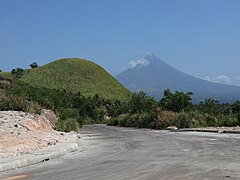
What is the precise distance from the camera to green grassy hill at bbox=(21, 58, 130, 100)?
11969cm

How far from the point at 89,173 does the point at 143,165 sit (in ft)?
6.14

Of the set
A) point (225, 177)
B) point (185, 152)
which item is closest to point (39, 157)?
point (185, 152)

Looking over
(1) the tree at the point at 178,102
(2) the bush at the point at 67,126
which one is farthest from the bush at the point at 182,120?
(2) the bush at the point at 67,126

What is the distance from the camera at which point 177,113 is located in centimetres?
3781

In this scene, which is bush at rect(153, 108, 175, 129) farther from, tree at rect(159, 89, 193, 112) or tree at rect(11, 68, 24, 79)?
tree at rect(11, 68, 24, 79)

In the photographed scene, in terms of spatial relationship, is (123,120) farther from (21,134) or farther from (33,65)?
(33,65)

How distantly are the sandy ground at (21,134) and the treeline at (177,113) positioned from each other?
14228 millimetres

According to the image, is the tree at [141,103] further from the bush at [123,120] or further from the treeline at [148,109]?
the bush at [123,120]

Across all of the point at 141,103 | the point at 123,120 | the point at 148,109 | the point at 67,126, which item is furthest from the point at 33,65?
the point at 67,126

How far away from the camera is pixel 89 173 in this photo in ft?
35.8

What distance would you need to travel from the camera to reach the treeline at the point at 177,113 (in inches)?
1377

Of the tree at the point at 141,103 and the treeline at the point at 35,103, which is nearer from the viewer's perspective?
the treeline at the point at 35,103

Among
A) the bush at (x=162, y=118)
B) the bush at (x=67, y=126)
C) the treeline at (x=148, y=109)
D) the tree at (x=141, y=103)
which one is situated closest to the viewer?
the treeline at (x=148, y=109)

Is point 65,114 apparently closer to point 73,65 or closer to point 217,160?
point 217,160
